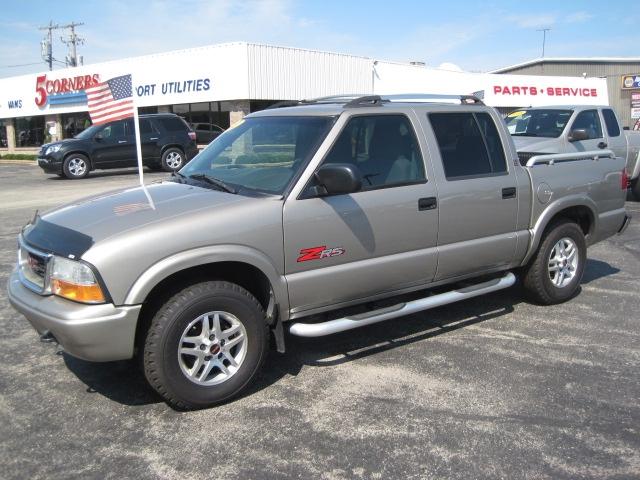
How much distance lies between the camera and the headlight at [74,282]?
3252 millimetres

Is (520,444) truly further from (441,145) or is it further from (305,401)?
(441,145)

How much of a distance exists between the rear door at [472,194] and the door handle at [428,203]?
2.0 inches

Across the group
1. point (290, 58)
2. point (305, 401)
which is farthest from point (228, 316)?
point (290, 58)

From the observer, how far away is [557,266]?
553cm

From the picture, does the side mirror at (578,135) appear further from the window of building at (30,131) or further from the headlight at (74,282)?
the window of building at (30,131)

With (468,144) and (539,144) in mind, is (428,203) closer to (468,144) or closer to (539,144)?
(468,144)

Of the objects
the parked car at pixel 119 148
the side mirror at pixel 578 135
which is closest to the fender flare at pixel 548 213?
the side mirror at pixel 578 135

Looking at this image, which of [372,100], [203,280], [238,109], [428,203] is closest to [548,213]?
[428,203]

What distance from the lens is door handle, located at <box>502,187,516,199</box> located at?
16.0 feet

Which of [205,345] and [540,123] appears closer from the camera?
[205,345]

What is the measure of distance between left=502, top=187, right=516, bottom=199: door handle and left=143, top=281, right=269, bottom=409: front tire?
7.70ft

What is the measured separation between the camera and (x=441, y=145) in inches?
181

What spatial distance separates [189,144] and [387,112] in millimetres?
16051

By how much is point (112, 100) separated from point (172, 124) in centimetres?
974
